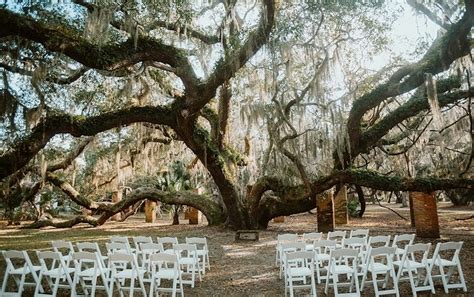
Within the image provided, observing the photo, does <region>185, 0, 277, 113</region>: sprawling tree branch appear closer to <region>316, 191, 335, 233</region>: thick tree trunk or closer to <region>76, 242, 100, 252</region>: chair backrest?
<region>76, 242, 100, 252</region>: chair backrest

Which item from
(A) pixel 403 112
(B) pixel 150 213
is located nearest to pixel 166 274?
(A) pixel 403 112

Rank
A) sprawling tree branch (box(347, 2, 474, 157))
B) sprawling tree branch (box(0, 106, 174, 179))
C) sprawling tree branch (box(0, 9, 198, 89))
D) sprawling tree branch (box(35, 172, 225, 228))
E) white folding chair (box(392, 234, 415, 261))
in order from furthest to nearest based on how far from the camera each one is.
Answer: sprawling tree branch (box(35, 172, 225, 228))
sprawling tree branch (box(0, 106, 174, 179))
sprawling tree branch (box(347, 2, 474, 157))
sprawling tree branch (box(0, 9, 198, 89))
white folding chair (box(392, 234, 415, 261))

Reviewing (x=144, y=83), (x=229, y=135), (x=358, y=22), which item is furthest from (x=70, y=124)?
(x=358, y=22)

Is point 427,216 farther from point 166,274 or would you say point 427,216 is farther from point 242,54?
point 166,274

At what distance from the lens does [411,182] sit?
9.87m

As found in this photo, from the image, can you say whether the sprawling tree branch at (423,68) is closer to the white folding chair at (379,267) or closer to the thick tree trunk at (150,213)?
the white folding chair at (379,267)

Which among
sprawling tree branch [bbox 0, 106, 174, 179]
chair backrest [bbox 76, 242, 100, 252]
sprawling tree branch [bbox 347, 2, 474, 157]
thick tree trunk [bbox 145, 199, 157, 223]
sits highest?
sprawling tree branch [bbox 347, 2, 474, 157]

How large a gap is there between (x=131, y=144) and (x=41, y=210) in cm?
670

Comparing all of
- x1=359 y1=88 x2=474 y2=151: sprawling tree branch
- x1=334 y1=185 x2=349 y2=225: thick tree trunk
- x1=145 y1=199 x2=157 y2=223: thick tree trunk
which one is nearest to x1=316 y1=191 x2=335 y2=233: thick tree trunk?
x1=359 y1=88 x2=474 y2=151: sprawling tree branch

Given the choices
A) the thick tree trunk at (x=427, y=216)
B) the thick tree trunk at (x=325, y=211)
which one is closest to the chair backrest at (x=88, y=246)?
the thick tree trunk at (x=325, y=211)

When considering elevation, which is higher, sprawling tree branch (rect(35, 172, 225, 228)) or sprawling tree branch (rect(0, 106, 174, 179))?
sprawling tree branch (rect(0, 106, 174, 179))

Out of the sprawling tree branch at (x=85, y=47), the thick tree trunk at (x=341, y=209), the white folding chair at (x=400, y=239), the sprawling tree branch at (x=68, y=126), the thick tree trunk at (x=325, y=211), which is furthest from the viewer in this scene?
the thick tree trunk at (x=341, y=209)

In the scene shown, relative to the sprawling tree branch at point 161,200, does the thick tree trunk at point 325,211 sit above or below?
below

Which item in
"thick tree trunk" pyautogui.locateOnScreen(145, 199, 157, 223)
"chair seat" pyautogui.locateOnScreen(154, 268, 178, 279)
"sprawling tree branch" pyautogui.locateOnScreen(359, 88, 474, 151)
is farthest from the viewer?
"thick tree trunk" pyautogui.locateOnScreen(145, 199, 157, 223)
